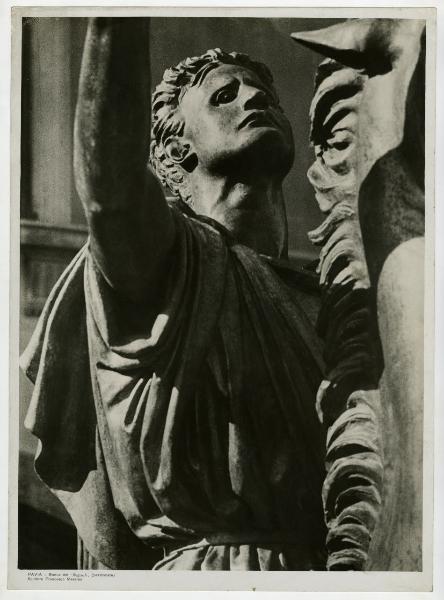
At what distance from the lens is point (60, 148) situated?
6348 mm

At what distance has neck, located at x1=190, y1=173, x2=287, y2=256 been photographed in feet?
21.1

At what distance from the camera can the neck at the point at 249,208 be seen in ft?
21.1

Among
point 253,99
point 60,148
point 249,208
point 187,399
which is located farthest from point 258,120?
point 187,399

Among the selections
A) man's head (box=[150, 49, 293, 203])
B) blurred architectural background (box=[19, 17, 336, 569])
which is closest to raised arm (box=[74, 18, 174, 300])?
blurred architectural background (box=[19, 17, 336, 569])

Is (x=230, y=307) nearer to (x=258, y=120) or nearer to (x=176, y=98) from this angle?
(x=258, y=120)

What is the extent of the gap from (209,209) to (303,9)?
827 millimetres

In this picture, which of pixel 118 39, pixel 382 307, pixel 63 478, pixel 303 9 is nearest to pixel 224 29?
pixel 303 9

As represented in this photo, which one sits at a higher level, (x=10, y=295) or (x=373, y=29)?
(x=373, y=29)

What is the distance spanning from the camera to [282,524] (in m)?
6.11

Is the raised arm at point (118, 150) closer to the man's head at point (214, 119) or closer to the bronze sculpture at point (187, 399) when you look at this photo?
the bronze sculpture at point (187, 399)

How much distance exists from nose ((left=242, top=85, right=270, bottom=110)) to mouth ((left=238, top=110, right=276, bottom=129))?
3 centimetres

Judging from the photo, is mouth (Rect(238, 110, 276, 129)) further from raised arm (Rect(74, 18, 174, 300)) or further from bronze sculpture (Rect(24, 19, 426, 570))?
raised arm (Rect(74, 18, 174, 300))

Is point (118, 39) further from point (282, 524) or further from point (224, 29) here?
point (282, 524)

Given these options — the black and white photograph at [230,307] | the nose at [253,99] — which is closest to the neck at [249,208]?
the black and white photograph at [230,307]
